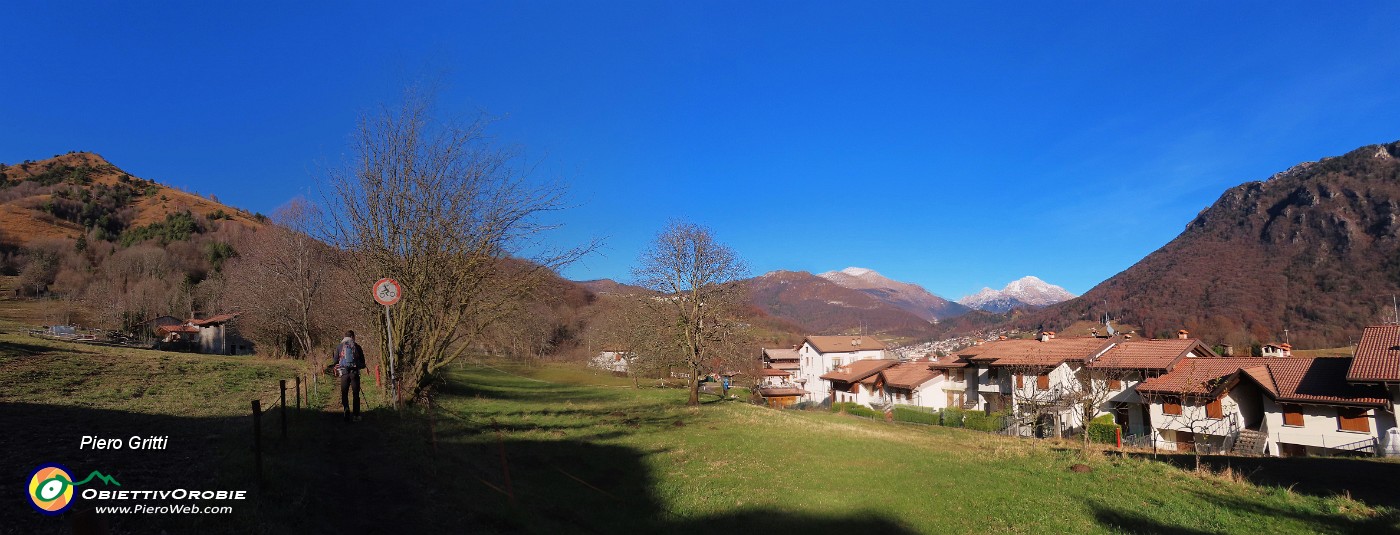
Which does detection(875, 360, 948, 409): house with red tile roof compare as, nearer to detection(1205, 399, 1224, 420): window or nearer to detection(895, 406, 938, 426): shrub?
detection(895, 406, 938, 426): shrub

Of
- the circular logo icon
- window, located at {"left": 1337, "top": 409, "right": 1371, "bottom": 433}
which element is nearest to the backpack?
the circular logo icon

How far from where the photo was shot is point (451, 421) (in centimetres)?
1542

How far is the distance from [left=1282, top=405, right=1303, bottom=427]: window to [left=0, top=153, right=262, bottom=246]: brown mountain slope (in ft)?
453

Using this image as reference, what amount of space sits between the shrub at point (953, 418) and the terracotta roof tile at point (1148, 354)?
9.68 m

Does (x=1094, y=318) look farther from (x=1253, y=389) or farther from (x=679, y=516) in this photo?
(x=679, y=516)

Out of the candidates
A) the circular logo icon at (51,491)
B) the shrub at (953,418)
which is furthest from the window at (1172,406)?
the circular logo icon at (51,491)

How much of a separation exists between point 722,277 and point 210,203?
17504 centimetres

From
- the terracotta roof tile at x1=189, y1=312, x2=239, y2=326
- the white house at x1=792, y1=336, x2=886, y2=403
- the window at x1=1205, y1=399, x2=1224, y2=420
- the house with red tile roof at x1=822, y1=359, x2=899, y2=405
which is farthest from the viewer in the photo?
the white house at x1=792, y1=336, x2=886, y2=403

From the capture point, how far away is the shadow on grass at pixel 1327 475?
46.4ft

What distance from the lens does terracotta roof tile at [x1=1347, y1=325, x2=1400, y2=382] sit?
2733 cm

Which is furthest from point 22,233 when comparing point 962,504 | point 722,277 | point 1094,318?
point 1094,318

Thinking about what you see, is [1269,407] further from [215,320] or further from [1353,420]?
[215,320]

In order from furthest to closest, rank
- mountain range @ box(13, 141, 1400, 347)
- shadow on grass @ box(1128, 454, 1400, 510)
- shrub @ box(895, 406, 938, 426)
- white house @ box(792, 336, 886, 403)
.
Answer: mountain range @ box(13, 141, 1400, 347) → white house @ box(792, 336, 886, 403) → shrub @ box(895, 406, 938, 426) → shadow on grass @ box(1128, 454, 1400, 510)

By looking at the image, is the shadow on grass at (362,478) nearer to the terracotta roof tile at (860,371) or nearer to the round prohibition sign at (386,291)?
the round prohibition sign at (386,291)
